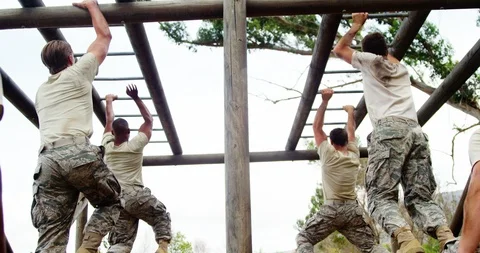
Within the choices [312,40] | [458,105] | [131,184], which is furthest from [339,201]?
[312,40]

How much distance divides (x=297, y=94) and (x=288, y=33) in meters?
1.29

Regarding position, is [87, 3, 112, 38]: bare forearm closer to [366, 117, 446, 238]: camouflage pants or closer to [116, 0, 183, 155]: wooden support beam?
[116, 0, 183, 155]: wooden support beam

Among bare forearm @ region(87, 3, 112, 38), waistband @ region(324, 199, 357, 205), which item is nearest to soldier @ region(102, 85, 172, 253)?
bare forearm @ region(87, 3, 112, 38)

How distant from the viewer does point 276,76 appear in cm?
1338

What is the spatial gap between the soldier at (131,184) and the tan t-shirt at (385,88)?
2447mm

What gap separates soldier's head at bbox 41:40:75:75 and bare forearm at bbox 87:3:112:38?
373 millimetres

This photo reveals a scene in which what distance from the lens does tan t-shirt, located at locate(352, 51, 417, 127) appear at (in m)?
5.21

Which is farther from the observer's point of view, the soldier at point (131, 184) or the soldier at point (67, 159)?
the soldier at point (131, 184)

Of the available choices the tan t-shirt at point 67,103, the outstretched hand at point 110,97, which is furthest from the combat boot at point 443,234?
the outstretched hand at point 110,97

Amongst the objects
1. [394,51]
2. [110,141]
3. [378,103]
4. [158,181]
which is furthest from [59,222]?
[158,181]

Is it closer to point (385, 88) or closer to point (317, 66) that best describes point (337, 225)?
point (317, 66)

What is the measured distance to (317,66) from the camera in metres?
6.86

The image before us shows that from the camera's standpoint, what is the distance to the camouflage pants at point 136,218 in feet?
21.4

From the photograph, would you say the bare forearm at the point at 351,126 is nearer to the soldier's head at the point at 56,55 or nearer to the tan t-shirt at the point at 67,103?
the tan t-shirt at the point at 67,103
